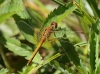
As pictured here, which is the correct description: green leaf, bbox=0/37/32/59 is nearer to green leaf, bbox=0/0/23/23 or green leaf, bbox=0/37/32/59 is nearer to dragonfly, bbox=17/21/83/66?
dragonfly, bbox=17/21/83/66

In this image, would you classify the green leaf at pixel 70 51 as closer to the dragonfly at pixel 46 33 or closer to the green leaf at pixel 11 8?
the dragonfly at pixel 46 33

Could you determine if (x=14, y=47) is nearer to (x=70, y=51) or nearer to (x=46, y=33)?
(x=46, y=33)

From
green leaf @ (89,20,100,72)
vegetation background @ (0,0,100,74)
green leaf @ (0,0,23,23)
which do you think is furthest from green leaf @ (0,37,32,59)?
green leaf @ (89,20,100,72)

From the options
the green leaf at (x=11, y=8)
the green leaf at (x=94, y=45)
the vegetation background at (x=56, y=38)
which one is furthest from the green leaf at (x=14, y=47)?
the green leaf at (x=94, y=45)

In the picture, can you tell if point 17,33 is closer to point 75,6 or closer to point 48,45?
point 48,45

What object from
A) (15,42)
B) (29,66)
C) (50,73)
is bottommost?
(50,73)

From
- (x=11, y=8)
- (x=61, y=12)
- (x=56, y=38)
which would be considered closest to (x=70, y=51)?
(x=56, y=38)

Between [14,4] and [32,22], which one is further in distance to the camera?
[32,22]

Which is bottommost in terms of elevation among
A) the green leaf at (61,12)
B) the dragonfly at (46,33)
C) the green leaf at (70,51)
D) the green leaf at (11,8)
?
the green leaf at (70,51)

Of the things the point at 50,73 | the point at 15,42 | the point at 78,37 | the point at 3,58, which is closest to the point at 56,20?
the point at 15,42
